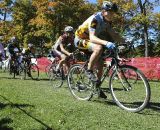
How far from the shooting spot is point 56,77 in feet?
47.3

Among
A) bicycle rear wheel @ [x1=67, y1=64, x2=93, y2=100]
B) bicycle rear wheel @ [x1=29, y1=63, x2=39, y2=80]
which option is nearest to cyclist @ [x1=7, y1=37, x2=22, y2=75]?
bicycle rear wheel @ [x1=29, y1=63, x2=39, y2=80]

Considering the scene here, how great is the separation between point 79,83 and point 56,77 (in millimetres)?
4882

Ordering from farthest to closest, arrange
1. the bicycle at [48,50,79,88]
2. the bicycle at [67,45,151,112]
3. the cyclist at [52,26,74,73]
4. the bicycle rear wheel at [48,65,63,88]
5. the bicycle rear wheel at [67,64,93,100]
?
the bicycle rear wheel at [48,65,63,88] < the bicycle at [48,50,79,88] < the cyclist at [52,26,74,73] < the bicycle rear wheel at [67,64,93,100] < the bicycle at [67,45,151,112]

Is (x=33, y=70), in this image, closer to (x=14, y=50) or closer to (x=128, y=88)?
(x=14, y=50)

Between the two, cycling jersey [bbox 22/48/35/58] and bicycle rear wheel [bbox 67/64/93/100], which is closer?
bicycle rear wheel [bbox 67/64/93/100]

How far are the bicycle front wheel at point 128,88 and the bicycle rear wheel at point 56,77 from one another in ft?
18.8

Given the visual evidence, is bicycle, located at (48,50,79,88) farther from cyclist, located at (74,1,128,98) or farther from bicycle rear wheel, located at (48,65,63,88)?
cyclist, located at (74,1,128,98)

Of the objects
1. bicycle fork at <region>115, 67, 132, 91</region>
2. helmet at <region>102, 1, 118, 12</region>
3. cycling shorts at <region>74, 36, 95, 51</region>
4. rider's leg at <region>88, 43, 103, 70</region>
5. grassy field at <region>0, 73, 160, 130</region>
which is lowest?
grassy field at <region>0, 73, 160, 130</region>

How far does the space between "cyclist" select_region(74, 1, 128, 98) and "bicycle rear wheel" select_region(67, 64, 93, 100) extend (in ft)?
1.27

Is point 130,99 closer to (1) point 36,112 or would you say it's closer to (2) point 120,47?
(2) point 120,47

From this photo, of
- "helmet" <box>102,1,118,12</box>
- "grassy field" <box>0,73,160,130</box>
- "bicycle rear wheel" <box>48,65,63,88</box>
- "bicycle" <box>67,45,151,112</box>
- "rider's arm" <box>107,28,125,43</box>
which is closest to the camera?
"grassy field" <box>0,73,160,130</box>

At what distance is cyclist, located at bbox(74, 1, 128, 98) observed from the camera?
8.24 meters

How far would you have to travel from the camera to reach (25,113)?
788 cm

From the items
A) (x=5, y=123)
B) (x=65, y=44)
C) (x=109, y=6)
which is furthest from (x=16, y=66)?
(x=5, y=123)
